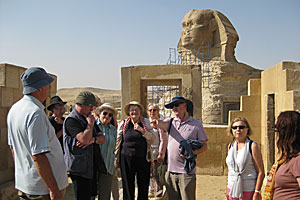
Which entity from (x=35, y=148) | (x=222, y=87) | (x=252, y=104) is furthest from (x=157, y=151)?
(x=222, y=87)

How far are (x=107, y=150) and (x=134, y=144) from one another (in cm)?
39

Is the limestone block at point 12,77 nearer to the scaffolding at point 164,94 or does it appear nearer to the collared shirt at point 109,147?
the collared shirt at point 109,147

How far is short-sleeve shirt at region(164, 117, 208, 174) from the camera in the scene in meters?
3.31

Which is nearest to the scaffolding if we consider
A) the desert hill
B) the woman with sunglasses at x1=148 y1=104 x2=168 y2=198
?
the woman with sunglasses at x1=148 y1=104 x2=168 y2=198

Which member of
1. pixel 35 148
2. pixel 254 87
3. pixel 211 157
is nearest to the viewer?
pixel 35 148

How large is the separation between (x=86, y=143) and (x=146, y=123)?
1185 millimetres

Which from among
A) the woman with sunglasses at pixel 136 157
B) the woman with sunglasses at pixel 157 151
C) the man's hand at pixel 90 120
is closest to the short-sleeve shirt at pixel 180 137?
the woman with sunglasses at pixel 136 157

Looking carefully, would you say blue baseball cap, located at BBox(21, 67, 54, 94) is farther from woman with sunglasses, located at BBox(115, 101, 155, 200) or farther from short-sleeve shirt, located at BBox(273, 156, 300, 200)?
short-sleeve shirt, located at BBox(273, 156, 300, 200)

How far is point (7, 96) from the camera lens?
15.6 feet

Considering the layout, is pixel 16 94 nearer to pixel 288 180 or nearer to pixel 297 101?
pixel 288 180

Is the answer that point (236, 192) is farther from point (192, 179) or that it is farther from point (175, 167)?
point (175, 167)

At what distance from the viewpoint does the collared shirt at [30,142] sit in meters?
2.04

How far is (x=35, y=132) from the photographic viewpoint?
2.04 metres

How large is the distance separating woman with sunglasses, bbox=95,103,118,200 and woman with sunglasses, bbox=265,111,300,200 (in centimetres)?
202
